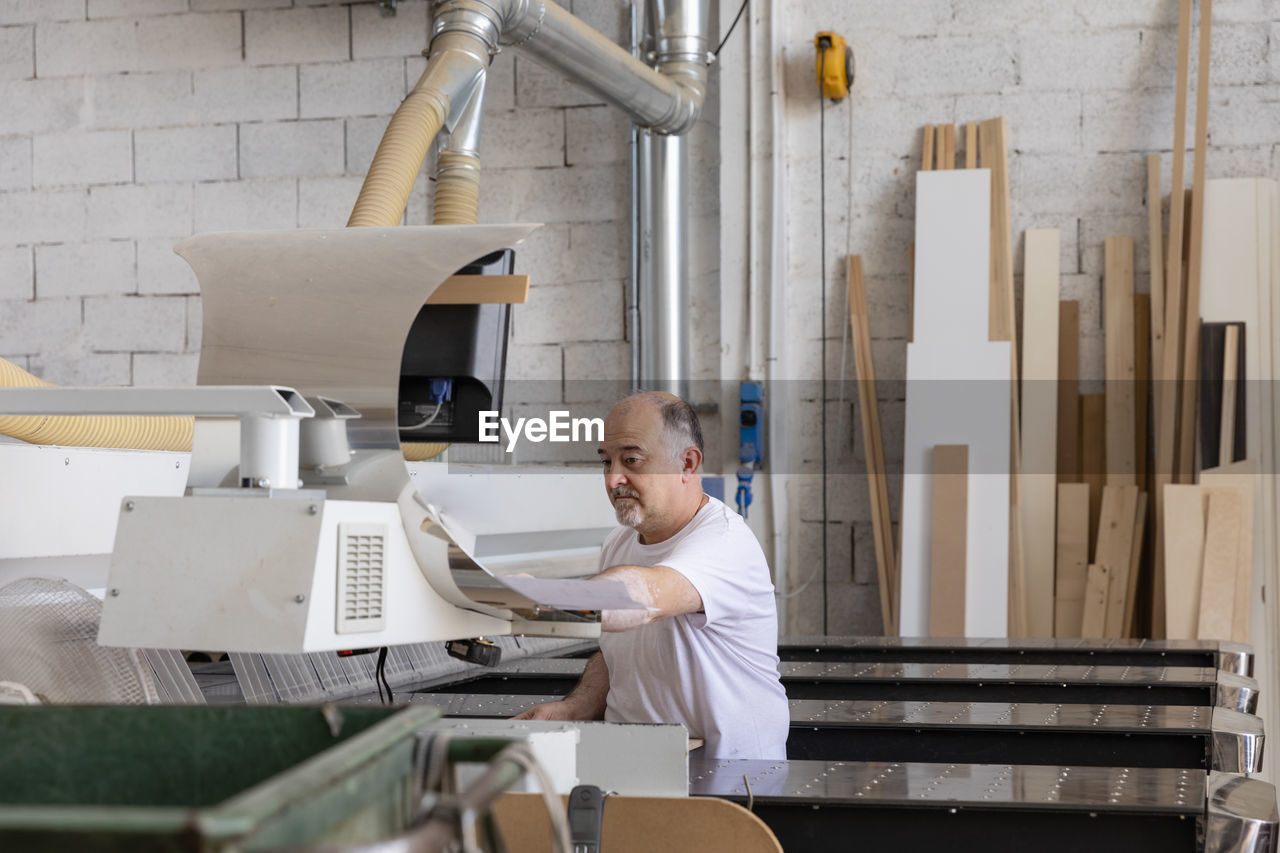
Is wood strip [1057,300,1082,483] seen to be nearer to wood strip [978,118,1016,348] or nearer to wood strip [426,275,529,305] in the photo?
wood strip [978,118,1016,348]

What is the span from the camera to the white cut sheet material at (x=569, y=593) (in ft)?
4.71

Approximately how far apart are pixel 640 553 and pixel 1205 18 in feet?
10.6

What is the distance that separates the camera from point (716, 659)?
2145 mm

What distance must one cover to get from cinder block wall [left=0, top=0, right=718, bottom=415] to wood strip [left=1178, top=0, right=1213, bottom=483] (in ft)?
5.54

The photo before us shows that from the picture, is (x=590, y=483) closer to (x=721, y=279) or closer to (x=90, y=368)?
(x=721, y=279)

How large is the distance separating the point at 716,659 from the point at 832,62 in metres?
3.00

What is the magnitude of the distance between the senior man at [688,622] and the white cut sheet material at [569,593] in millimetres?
500

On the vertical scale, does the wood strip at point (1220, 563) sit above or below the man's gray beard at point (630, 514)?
below

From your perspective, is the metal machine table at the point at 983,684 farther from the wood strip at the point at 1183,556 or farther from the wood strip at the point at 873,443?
the wood strip at the point at 873,443

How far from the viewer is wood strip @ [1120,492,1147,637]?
4.30m

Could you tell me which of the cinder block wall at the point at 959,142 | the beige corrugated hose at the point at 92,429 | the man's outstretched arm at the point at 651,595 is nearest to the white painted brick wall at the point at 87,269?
the cinder block wall at the point at 959,142

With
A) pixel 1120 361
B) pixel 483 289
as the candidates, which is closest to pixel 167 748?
pixel 483 289

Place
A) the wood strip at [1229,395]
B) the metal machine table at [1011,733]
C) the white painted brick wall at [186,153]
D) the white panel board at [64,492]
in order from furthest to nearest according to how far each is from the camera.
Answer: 1. the white painted brick wall at [186,153]
2. the wood strip at [1229,395]
3. the metal machine table at [1011,733]
4. the white panel board at [64,492]

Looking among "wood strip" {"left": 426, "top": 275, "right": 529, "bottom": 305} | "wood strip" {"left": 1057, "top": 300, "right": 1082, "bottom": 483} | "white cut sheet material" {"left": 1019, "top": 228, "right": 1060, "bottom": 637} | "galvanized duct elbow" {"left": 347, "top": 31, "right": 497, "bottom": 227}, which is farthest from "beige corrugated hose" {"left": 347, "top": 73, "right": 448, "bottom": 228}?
"wood strip" {"left": 1057, "top": 300, "right": 1082, "bottom": 483}
